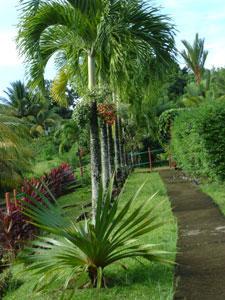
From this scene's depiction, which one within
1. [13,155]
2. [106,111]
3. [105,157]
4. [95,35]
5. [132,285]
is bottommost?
[132,285]

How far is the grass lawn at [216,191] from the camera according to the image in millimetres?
10312

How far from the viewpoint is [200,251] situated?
21.4 feet

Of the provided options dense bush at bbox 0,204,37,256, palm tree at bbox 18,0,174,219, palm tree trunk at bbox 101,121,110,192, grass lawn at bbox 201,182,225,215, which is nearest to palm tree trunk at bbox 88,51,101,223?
palm tree at bbox 18,0,174,219

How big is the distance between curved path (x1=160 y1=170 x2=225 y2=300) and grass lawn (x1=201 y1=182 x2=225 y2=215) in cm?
14

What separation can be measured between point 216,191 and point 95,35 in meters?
4.71

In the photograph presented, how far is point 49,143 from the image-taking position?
3897cm

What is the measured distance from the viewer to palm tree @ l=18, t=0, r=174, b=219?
33.3 ft

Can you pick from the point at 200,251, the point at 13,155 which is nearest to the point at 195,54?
the point at 13,155

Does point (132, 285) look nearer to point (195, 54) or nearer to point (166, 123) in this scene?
point (166, 123)

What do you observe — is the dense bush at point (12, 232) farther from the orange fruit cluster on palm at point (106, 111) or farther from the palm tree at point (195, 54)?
the palm tree at point (195, 54)

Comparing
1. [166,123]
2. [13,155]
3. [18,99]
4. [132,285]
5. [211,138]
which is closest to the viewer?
[132,285]

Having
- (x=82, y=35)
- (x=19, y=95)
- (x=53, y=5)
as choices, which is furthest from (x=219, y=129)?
(x=19, y=95)

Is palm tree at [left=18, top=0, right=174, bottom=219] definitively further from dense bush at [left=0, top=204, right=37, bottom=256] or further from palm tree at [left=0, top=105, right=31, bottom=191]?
palm tree at [left=0, top=105, right=31, bottom=191]

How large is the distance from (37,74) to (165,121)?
13.6 metres
